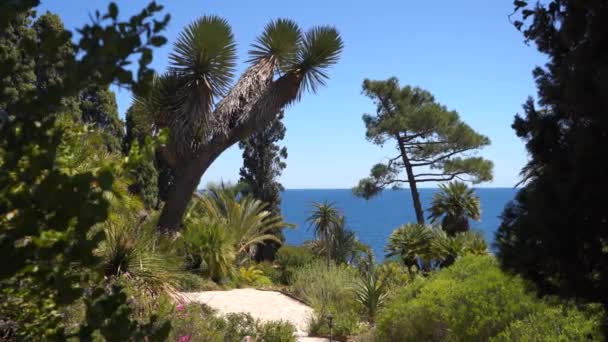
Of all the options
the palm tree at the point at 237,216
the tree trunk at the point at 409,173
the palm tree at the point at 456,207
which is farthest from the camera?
the tree trunk at the point at 409,173

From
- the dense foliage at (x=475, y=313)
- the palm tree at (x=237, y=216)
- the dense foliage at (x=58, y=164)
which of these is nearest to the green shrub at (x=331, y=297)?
the dense foliage at (x=475, y=313)

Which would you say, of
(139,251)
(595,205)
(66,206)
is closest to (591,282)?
(595,205)

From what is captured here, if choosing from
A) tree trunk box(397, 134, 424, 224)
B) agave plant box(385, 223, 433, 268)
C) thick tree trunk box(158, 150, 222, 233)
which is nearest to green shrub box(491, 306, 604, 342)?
agave plant box(385, 223, 433, 268)

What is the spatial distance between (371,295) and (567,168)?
8773mm

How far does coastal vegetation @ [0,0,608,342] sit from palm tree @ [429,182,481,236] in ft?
0.15

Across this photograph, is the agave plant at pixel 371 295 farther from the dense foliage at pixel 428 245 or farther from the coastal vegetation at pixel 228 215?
the dense foliage at pixel 428 245

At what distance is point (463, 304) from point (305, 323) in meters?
4.76

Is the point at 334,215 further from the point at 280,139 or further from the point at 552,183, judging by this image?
the point at 552,183

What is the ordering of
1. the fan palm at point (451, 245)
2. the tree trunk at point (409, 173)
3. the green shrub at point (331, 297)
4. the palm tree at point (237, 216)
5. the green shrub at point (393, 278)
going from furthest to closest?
the tree trunk at point (409, 173) < the palm tree at point (237, 216) < the fan palm at point (451, 245) < the green shrub at point (393, 278) < the green shrub at point (331, 297)

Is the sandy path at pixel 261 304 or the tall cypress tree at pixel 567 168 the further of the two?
the sandy path at pixel 261 304

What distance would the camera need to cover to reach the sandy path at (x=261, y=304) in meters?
10.7

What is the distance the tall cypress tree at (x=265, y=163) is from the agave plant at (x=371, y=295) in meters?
19.1

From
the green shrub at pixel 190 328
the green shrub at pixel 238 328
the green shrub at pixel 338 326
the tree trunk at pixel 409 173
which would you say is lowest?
the green shrub at pixel 338 326

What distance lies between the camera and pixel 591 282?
2.20m
